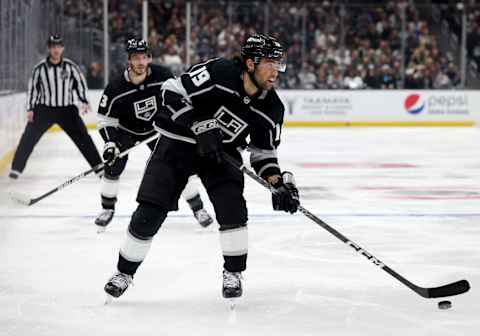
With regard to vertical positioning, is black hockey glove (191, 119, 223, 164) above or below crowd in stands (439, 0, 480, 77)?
above

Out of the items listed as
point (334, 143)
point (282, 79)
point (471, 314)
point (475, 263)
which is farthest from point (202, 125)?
point (282, 79)

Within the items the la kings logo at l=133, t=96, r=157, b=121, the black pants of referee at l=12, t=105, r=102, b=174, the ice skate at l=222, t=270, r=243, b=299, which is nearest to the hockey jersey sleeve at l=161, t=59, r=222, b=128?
the ice skate at l=222, t=270, r=243, b=299

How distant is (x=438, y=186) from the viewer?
7781mm

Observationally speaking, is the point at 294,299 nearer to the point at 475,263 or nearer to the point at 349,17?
the point at 475,263

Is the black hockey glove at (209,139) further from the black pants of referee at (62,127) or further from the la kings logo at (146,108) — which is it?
the black pants of referee at (62,127)

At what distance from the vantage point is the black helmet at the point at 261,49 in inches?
134

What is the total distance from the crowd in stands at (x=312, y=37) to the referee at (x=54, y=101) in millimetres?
7083

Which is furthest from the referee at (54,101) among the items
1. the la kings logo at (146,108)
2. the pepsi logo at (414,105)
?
the pepsi logo at (414,105)

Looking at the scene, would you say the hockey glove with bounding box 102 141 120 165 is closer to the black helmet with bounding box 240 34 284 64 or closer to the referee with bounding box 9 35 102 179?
the black helmet with bounding box 240 34 284 64

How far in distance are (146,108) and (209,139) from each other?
1.80 m

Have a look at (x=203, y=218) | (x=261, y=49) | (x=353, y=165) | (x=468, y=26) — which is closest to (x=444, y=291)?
Result: (x=261, y=49)

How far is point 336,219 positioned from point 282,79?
9.71 m

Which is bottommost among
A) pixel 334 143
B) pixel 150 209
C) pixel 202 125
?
pixel 334 143

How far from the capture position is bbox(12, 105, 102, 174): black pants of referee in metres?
7.33
